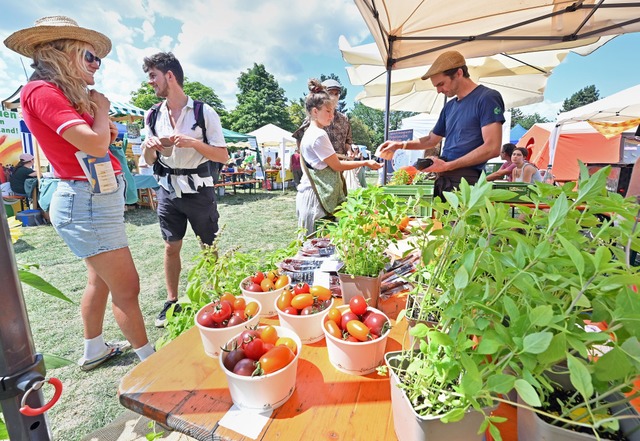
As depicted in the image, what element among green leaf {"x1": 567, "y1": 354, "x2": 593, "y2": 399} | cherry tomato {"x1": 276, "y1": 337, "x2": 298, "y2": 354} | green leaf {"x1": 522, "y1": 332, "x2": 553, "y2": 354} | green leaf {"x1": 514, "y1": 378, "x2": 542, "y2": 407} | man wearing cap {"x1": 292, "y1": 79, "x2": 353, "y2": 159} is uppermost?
man wearing cap {"x1": 292, "y1": 79, "x2": 353, "y2": 159}

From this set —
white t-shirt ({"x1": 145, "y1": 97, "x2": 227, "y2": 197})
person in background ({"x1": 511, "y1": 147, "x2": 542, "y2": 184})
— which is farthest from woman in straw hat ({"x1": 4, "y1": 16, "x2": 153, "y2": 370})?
person in background ({"x1": 511, "y1": 147, "x2": 542, "y2": 184})

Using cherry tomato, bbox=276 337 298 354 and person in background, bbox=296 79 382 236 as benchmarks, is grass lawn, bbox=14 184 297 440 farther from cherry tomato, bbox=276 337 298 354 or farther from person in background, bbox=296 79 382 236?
person in background, bbox=296 79 382 236

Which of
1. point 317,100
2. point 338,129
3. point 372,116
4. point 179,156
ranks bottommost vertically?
point 179,156

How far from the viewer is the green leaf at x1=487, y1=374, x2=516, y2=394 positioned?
18.8 inches

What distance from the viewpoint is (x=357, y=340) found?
895 millimetres

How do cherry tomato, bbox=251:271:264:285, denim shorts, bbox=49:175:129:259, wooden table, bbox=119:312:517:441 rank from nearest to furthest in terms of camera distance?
wooden table, bbox=119:312:517:441 < cherry tomato, bbox=251:271:264:285 < denim shorts, bbox=49:175:129:259

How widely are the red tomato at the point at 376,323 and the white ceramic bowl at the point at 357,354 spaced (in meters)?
0.02

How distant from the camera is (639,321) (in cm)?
48

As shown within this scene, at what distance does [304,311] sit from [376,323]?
0.83 ft

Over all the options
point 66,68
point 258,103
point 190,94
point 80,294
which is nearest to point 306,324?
point 66,68

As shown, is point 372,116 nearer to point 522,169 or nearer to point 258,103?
point 258,103

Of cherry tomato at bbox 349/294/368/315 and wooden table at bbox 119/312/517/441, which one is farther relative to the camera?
cherry tomato at bbox 349/294/368/315

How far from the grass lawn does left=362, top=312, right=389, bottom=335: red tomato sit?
3.38ft

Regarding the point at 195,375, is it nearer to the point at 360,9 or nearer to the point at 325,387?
the point at 325,387
